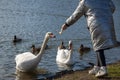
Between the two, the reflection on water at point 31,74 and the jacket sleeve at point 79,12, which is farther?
the reflection on water at point 31,74

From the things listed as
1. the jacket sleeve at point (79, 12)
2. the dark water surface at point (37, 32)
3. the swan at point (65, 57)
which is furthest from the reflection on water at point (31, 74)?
the jacket sleeve at point (79, 12)

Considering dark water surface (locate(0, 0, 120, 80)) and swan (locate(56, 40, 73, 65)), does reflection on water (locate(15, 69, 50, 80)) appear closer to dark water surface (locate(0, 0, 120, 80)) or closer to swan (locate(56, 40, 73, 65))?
dark water surface (locate(0, 0, 120, 80))

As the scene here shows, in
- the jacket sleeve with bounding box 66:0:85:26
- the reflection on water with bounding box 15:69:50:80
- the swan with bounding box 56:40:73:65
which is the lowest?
the reflection on water with bounding box 15:69:50:80

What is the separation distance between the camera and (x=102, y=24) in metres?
8.62

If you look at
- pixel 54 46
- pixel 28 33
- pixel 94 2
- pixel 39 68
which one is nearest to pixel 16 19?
pixel 28 33

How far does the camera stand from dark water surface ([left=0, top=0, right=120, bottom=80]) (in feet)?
50.0

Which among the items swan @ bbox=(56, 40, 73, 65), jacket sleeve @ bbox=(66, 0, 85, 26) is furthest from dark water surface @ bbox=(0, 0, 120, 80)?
jacket sleeve @ bbox=(66, 0, 85, 26)

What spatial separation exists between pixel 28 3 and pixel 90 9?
104 feet

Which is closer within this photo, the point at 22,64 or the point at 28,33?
the point at 22,64

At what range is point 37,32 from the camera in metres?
23.5

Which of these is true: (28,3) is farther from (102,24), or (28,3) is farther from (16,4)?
(102,24)

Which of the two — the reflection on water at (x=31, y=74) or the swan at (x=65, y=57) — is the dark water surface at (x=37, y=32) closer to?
the reflection on water at (x=31, y=74)

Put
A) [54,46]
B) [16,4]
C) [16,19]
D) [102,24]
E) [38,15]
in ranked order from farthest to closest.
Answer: [16,4], [38,15], [16,19], [54,46], [102,24]

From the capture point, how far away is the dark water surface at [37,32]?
15.2 m
